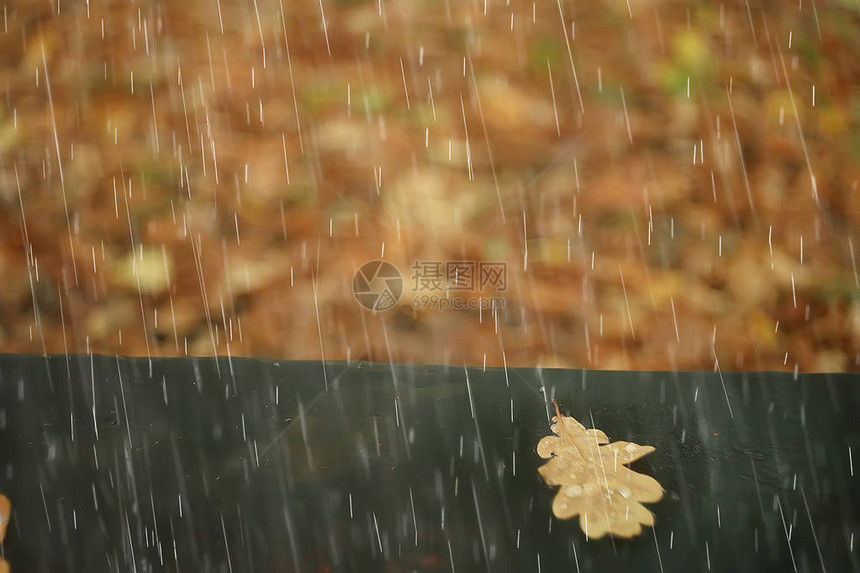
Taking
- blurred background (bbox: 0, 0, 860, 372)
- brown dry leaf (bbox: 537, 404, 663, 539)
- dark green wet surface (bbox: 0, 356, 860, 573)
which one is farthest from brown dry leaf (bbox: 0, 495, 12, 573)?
brown dry leaf (bbox: 537, 404, 663, 539)

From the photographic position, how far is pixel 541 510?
695 mm

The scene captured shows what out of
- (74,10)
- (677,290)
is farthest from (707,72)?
(74,10)

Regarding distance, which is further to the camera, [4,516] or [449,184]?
[449,184]

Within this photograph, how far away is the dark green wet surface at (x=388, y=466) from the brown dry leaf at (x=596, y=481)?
2 centimetres

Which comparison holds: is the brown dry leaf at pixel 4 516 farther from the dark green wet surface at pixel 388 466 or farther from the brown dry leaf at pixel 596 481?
the brown dry leaf at pixel 596 481

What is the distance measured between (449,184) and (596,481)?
611 millimetres

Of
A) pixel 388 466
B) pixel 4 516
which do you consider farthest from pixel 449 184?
pixel 4 516

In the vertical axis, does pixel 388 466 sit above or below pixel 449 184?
below

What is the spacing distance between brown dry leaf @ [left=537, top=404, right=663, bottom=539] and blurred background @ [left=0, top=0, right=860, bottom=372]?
0.87 ft

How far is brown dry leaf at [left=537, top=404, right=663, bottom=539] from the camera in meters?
0.68

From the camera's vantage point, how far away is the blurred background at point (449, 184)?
1085 millimetres

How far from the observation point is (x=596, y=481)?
0.74 metres

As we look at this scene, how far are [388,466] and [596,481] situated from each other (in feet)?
0.89

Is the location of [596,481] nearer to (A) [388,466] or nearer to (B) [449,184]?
(A) [388,466]
